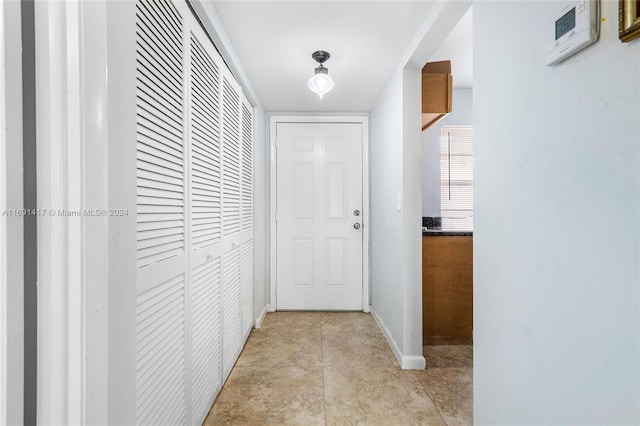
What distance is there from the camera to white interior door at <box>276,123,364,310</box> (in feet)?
11.0

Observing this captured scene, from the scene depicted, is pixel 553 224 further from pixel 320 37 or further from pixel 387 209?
pixel 387 209

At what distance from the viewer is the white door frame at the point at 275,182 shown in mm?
3332

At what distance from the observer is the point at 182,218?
134 centimetres

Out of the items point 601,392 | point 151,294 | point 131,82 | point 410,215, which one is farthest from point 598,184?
point 410,215

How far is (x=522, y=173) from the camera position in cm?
96

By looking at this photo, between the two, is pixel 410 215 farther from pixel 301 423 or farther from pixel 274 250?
pixel 274 250

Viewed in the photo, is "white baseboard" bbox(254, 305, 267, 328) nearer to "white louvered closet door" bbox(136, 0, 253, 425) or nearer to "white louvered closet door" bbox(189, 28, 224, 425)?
"white louvered closet door" bbox(136, 0, 253, 425)

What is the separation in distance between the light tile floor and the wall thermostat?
66.2 inches

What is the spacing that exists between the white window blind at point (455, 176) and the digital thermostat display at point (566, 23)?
275cm

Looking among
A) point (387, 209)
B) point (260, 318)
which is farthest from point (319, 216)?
point (260, 318)

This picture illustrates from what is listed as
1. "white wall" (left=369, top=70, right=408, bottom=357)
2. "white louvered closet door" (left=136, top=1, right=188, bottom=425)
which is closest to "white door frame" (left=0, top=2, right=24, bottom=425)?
"white louvered closet door" (left=136, top=1, right=188, bottom=425)

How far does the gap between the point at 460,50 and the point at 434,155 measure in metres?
1.18

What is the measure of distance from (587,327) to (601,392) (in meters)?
0.14

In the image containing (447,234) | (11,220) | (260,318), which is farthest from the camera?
(260,318)
